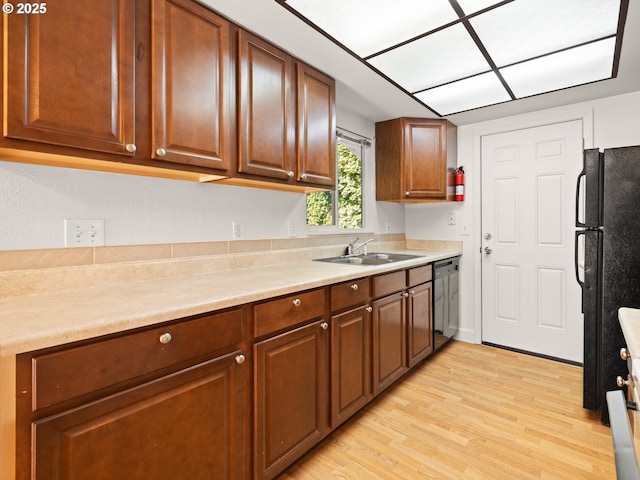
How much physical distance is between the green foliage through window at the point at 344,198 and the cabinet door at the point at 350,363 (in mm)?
957

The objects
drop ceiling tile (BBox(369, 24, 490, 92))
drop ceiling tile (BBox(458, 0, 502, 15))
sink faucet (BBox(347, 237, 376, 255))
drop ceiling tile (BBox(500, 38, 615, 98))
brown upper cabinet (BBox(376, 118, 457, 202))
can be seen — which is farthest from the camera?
brown upper cabinet (BBox(376, 118, 457, 202))

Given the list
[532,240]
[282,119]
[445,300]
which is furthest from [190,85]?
[532,240]

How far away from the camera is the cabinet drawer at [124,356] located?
0.81m

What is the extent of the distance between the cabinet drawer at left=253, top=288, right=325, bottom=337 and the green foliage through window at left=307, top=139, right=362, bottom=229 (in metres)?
1.06

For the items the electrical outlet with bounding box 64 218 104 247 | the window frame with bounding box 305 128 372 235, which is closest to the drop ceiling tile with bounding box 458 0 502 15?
the window frame with bounding box 305 128 372 235

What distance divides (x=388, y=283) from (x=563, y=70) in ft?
5.93

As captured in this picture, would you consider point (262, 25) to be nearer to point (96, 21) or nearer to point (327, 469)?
point (96, 21)

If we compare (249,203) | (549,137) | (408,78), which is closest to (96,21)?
(249,203)

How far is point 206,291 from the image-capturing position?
1280 millimetres

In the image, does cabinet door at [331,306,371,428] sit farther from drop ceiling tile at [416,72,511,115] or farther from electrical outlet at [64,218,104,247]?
drop ceiling tile at [416,72,511,115]

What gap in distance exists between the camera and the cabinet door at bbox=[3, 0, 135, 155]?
39.1 inches

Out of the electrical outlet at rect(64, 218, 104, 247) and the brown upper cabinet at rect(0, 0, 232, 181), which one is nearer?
the brown upper cabinet at rect(0, 0, 232, 181)

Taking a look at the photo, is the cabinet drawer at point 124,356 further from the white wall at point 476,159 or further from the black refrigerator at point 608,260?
the white wall at point 476,159

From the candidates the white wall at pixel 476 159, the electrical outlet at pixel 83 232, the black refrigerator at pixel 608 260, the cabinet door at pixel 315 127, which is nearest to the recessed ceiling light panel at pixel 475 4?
the cabinet door at pixel 315 127
